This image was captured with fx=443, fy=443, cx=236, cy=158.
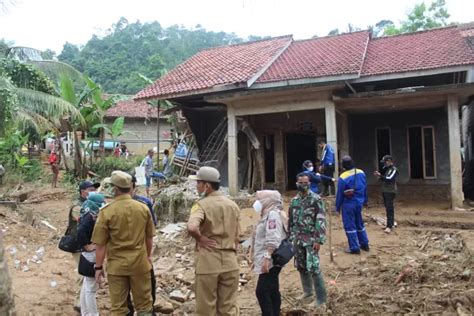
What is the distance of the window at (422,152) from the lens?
1328 centimetres

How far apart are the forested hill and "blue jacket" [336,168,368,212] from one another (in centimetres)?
2743

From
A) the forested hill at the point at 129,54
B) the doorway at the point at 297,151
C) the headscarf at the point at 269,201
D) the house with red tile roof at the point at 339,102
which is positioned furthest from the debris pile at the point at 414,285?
the forested hill at the point at 129,54

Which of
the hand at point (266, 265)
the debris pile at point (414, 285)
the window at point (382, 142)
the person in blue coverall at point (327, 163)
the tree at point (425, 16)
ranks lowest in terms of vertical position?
the debris pile at point (414, 285)

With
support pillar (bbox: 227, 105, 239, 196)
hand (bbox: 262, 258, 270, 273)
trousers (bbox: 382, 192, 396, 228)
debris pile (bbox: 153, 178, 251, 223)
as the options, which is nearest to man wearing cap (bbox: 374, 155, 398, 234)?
trousers (bbox: 382, 192, 396, 228)

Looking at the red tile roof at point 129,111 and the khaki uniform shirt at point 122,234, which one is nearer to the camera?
the khaki uniform shirt at point 122,234

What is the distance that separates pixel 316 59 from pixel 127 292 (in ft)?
34.1

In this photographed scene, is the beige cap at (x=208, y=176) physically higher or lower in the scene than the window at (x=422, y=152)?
lower

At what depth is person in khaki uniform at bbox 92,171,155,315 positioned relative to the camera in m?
4.09

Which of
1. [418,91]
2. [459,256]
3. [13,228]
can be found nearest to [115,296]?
[459,256]

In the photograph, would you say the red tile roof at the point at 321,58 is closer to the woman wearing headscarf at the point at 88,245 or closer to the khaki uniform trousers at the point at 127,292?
the woman wearing headscarf at the point at 88,245

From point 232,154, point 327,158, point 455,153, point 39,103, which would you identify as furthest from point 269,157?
point 39,103

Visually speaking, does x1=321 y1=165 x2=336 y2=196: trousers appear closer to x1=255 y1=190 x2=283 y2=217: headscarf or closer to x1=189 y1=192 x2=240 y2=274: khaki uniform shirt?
x1=255 y1=190 x2=283 y2=217: headscarf

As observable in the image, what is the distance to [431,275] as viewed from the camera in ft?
20.4

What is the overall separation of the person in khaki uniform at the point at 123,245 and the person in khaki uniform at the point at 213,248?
1.92 feet
